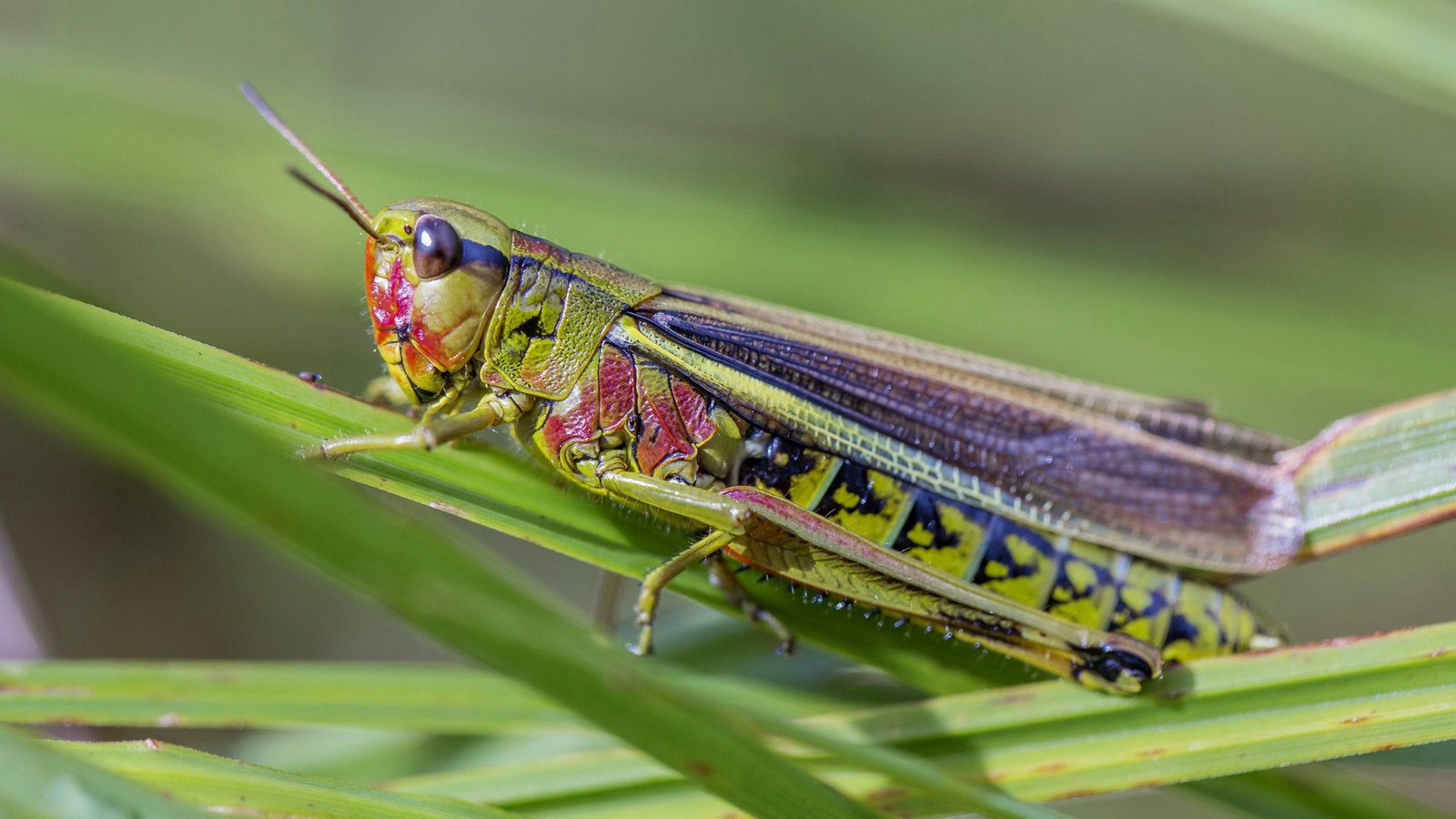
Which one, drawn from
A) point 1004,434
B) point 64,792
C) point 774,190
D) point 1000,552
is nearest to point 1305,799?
point 1000,552

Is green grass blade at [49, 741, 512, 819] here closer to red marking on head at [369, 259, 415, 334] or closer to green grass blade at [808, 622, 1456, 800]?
green grass blade at [808, 622, 1456, 800]

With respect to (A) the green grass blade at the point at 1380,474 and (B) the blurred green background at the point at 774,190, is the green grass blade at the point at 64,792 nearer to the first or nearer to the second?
(B) the blurred green background at the point at 774,190

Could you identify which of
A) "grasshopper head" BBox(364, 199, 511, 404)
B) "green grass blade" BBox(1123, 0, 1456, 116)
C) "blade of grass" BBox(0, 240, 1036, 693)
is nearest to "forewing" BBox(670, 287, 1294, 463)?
"grasshopper head" BBox(364, 199, 511, 404)

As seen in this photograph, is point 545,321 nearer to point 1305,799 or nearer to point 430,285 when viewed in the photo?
point 430,285

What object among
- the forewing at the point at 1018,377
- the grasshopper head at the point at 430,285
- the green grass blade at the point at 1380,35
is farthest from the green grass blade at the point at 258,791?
the green grass blade at the point at 1380,35

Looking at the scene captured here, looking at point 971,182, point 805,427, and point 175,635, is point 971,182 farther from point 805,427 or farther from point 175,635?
point 175,635

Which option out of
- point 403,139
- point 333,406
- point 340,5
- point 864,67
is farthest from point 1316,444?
point 340,5
